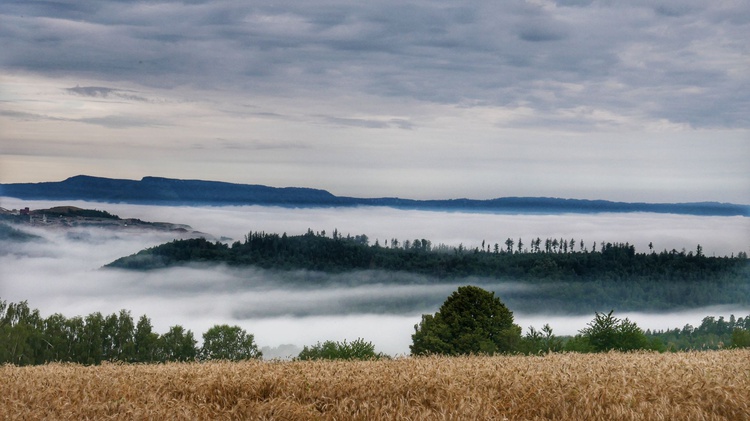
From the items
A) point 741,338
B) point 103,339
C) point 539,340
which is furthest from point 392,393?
point 103,339

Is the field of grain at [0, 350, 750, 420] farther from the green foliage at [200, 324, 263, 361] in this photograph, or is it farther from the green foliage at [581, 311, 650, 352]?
the green foliage at [200, 324, 263, 361]

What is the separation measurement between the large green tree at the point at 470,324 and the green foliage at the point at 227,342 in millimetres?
13314

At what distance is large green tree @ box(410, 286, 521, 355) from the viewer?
108ft

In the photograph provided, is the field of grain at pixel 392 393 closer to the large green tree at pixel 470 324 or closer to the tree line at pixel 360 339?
the tree line at pixel 360 339

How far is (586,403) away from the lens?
10.5m

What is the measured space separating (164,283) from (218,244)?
6.29m

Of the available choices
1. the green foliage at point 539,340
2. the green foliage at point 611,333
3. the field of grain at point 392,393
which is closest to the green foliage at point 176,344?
the green foliage at point 539,340

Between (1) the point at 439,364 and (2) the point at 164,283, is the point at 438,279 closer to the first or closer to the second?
(2) the point at 164,283

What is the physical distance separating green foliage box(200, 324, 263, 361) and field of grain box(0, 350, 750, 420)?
30.7 m

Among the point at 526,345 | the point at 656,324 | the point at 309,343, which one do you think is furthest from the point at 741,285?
the point at 309,343

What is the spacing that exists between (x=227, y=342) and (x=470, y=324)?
18.0m

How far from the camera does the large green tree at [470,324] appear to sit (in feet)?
108

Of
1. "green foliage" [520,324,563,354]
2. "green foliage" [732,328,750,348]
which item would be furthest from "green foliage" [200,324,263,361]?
"green foliage" [732,328,750,348]

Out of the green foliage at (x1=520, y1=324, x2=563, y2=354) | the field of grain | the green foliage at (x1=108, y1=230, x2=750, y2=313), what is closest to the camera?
the field of grain
